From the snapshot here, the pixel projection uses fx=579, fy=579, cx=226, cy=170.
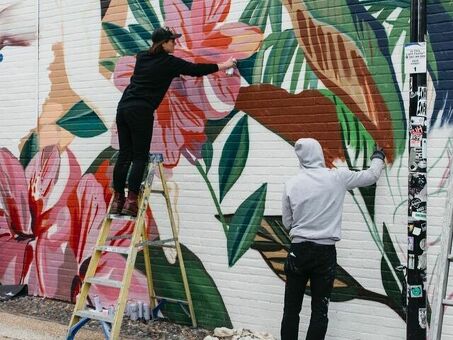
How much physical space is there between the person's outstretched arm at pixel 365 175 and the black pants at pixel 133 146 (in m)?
1.92

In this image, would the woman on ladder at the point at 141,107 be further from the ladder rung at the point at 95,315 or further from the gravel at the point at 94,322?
the gravel at the point at 94,322

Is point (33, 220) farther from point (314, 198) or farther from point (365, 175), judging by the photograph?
point (365, 175)

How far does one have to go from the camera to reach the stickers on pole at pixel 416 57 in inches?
158

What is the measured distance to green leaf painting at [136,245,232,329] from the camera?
625cm

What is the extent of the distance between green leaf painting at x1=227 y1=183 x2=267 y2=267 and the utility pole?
2075mm

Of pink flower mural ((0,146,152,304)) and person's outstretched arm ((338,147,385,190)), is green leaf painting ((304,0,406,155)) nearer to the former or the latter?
person's outstretched arm ((338,147,385,190))

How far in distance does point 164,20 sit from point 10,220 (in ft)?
11.7

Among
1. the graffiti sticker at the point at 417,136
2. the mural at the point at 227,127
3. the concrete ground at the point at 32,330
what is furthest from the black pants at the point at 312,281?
the concrete ground at the point at 32,330

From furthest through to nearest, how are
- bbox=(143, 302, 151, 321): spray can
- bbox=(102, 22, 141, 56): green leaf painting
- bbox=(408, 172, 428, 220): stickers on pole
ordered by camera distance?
bbox=(102, 22, 141, 56): green leaf painting, bbox=(143, 302, 151, 321): spray can, bbox=(408, 172, 428, 220): stickers on pole

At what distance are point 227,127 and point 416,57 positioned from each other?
2.56 metres

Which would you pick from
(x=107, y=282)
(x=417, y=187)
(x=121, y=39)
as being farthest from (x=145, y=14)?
(x=417, y=187)

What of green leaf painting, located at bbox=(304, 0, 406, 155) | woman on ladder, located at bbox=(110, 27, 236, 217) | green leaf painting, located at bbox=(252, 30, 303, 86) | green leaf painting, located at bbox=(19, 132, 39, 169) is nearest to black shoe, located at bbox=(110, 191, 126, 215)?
woman on ladder, located at bbox=(110, 27, 236, 217)

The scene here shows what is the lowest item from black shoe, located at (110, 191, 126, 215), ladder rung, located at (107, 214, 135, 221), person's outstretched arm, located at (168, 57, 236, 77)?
ladder rung, located at (107, 214, 135, 221)

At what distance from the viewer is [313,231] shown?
469 cm
